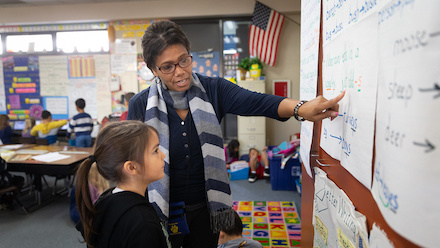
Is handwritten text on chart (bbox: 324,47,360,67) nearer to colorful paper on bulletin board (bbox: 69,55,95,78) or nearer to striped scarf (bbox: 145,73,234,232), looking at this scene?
striped scarf (bbox: 145,73,234,232)

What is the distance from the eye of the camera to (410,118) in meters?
0.51

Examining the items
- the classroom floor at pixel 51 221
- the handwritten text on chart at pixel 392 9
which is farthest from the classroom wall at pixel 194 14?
the handwritten text on chart at pixel 392 9

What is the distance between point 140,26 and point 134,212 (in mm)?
5193

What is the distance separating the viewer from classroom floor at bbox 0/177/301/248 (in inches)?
110

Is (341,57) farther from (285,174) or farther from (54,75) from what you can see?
(54,75)

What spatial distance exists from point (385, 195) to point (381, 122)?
154 mm

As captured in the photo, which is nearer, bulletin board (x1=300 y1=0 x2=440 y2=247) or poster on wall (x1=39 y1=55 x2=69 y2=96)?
A: bulletin board (x1=300 y1=0 x2=440 y2=247)

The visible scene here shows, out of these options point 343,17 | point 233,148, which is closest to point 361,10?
point 343,17

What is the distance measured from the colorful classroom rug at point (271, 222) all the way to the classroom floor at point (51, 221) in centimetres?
16

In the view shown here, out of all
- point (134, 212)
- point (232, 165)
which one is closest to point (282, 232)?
point (232, 165)

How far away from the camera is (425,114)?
472mm

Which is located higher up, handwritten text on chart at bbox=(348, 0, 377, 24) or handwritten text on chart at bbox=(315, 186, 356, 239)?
handwritten text on chart at bbox=(348, 0, 377, 24)

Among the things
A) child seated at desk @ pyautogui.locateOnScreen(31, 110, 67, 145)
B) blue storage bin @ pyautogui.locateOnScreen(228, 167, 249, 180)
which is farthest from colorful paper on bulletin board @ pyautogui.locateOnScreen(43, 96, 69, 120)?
blue storage bin @ pyautogui.locateOnScreen(228, 167, 249, 180)

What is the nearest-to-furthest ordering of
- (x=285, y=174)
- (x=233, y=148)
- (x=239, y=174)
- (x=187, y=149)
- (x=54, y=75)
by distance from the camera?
(x=187, y=149) < (x=285, y=174) < (x=239, y=174) < (x=233, y=148) < (x=54, y=75)
